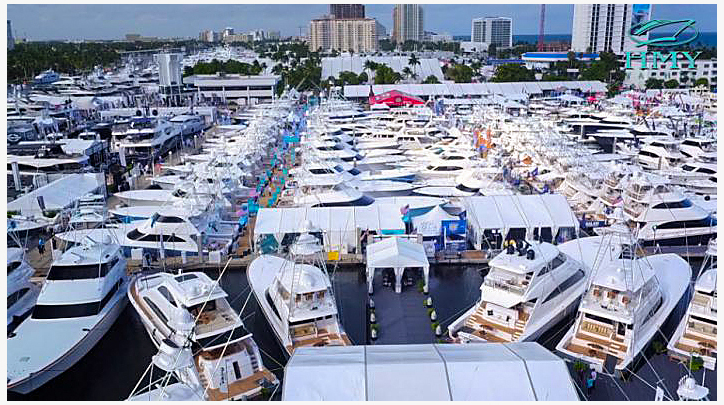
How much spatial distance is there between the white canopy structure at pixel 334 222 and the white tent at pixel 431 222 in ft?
1.98

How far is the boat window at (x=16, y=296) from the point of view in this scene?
1517cm

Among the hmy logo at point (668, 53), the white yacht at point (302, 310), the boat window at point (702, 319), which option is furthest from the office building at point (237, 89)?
the boat window at point (702, 319)

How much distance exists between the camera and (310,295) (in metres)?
13.8

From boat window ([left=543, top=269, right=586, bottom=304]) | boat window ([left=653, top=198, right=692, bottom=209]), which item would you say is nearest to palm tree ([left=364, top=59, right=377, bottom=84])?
boat window ([left=653, top=198, right=692, bottom=209])

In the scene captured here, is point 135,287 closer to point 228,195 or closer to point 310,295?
point 310,295

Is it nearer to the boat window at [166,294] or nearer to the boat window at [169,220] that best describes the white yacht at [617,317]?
the boat window at [166,294]

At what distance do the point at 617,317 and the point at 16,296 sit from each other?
14525 millimetres

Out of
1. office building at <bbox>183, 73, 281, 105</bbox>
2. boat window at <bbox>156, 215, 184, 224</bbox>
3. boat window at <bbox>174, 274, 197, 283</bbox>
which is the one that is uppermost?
office building at <bbox>183, 73, 281, 105</bbox>

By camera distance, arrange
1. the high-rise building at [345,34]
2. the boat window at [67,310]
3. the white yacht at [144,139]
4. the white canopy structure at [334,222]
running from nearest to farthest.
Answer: the boat window at [67,310], the white canopy structure at [334,222], the white yacht at [144,139], the high-rise building at [345,34]

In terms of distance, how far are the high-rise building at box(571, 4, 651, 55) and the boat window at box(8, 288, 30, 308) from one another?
108 m

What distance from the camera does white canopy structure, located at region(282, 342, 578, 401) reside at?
29.5 ft

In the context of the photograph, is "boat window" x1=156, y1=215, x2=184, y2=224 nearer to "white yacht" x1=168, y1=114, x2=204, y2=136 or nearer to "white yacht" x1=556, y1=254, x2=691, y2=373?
"white yacht" x1=556, y1=254, x2=691, y2=373

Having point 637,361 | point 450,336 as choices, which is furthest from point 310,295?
point 637,361

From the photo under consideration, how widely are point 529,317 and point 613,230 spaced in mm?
2905
